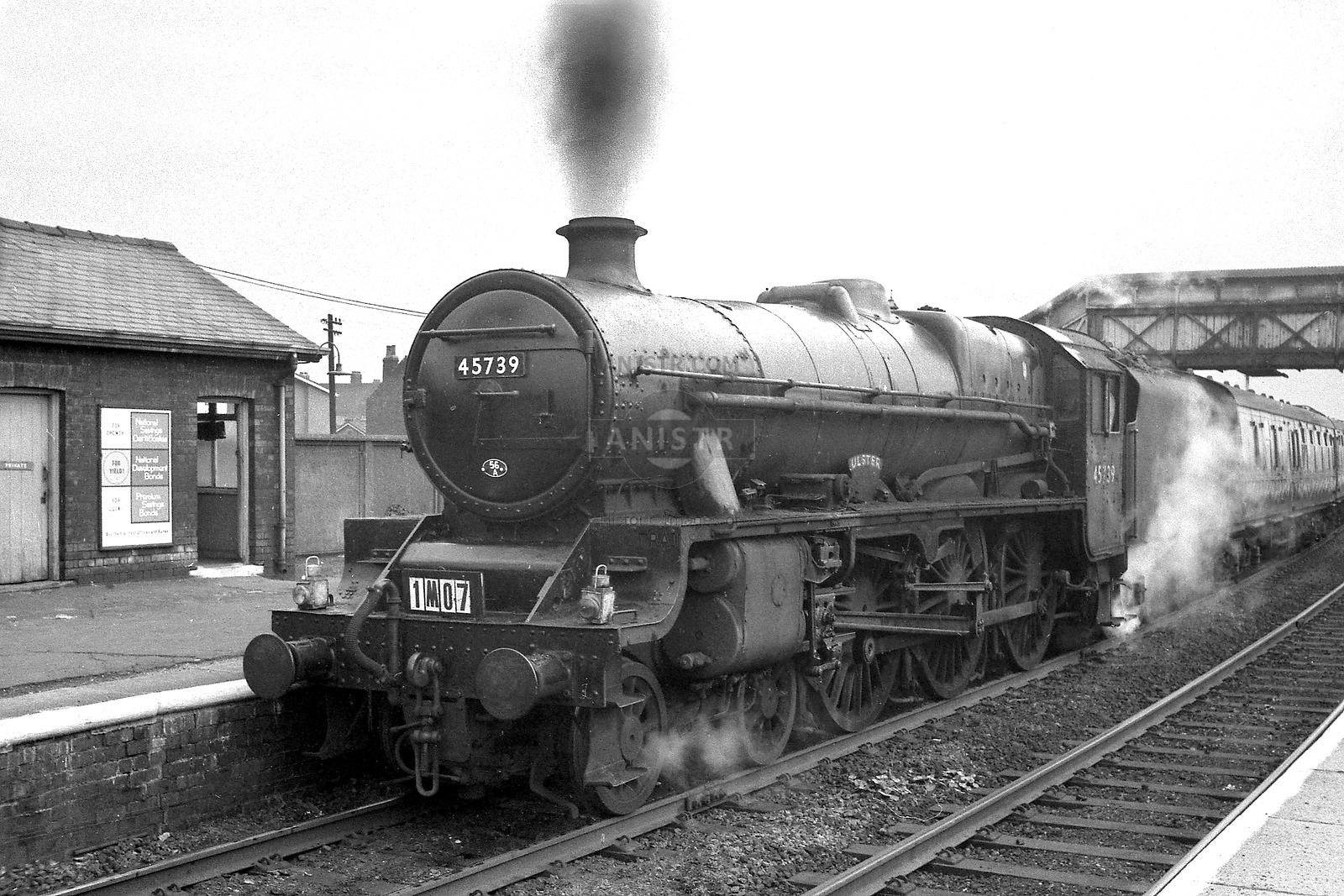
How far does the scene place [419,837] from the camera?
6.20 meters

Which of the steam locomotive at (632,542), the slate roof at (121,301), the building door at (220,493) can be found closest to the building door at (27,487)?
the slate roof at (121,301)

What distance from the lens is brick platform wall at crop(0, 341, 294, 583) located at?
40.7 ft

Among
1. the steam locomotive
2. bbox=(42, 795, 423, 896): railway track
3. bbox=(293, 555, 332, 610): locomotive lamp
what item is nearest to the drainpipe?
the steam locomotive

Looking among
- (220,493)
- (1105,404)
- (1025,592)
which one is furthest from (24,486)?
(1105,404)

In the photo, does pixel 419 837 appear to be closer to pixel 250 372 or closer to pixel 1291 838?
pixel 1291 838

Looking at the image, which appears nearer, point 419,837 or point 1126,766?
point 419,837

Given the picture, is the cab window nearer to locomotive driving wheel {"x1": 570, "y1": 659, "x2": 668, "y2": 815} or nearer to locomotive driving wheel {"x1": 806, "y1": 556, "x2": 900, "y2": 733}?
locomotive driving wheel {"x1": 806, "y1": 556, "x2": 900, "y2": 733}

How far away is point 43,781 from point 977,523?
678 centimetres

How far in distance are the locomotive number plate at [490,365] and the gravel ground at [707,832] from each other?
Result: 7.86 feet

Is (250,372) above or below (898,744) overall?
above

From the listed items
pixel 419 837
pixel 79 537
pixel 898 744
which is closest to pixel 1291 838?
pixel 898 744

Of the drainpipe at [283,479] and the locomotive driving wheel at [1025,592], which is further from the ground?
the drainpipe at [283,479]

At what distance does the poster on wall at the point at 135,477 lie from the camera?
12.8 metres

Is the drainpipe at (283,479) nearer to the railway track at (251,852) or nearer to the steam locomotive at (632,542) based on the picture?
the steam locomotive at (632,542)
